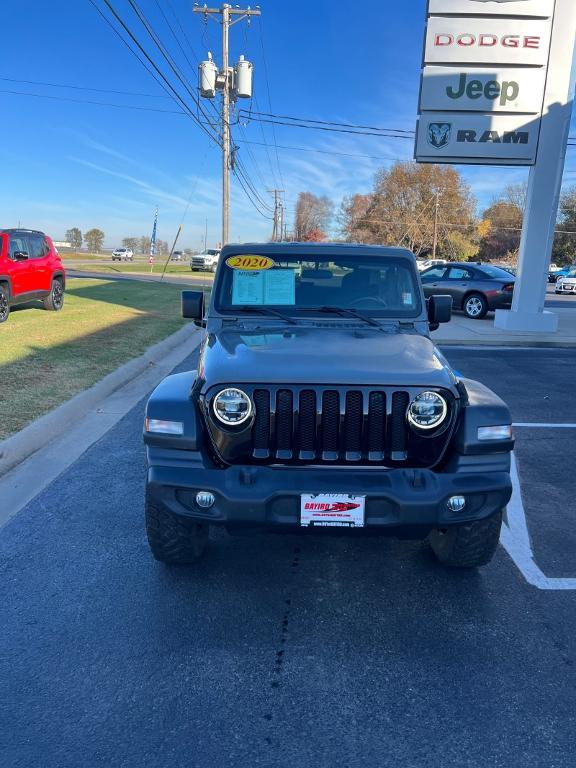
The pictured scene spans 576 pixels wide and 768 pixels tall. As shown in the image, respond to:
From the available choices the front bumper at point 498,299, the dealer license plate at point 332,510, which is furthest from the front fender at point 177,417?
the front bumper at point 498,299

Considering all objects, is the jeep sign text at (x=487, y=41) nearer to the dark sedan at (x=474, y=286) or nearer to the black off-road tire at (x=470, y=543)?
the dark sedan at (x=474, y=286)

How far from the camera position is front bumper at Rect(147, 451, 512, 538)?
107 inches

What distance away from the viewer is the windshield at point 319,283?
4.15 meters

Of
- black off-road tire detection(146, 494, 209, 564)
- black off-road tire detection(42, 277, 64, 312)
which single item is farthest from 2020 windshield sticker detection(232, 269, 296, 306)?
black off-road tire detection(42, 277, 64, 312)

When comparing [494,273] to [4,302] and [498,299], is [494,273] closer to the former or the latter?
[498,299]

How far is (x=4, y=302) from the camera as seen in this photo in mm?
11852

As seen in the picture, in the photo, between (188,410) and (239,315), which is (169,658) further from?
(239,315)

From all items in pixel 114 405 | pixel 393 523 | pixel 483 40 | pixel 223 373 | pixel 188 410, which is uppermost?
pixel 483 40

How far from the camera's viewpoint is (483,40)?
43.3 feet

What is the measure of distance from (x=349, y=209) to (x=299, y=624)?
8682 cm

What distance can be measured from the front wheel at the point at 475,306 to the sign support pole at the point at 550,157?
267cm

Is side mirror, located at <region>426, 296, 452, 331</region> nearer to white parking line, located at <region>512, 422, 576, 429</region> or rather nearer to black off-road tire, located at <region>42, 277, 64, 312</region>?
white parking line, located at <region>512, 422, 576, 429</region>

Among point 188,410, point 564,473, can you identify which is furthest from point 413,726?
point 564,473

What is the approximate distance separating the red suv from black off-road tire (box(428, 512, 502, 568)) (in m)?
11.0
